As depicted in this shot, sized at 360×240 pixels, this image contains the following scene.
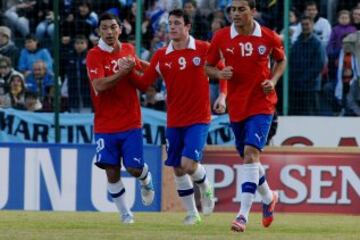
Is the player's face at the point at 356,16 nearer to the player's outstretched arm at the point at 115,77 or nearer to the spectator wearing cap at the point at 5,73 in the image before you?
the spectator wearing cap at the point at 5,73

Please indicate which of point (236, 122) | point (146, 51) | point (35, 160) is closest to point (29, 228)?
point (236, 122)

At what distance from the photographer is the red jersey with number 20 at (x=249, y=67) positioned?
13391 mm

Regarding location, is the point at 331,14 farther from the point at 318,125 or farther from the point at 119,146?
the point at 119,146

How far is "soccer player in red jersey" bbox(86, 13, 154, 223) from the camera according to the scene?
14.2 metres

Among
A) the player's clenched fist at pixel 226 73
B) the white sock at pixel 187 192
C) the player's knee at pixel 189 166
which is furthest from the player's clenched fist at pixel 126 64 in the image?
the white sock at pixel 187 192

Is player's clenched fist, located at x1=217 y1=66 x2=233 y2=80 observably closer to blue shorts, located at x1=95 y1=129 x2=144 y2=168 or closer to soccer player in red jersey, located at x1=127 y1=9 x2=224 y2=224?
soccer player in red jersey, located at x1=127 y1=9 x2=224 y2=224

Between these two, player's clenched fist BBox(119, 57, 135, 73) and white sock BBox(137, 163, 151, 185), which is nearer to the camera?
player's clenched fist BBox(119, 57, 135, 73)

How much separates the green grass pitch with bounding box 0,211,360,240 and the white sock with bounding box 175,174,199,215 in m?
0.23

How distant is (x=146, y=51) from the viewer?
67.7 ft

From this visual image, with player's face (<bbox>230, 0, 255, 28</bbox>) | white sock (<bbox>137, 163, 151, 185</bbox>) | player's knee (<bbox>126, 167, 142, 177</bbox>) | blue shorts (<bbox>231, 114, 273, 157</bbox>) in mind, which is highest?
player's face (<bbox>230, 0, 255, 28</bbox>)

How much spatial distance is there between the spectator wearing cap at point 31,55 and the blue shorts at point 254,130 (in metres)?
8.00

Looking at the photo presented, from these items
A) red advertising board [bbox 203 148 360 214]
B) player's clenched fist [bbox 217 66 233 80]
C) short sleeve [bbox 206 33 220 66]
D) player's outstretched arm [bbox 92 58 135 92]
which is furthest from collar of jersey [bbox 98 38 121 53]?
red advertising board [bbox 203 148 360 214]

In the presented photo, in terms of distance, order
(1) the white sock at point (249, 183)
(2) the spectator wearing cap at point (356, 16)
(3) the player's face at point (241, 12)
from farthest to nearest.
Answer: (2) the spectator wearing cap at point (356, 16), (3) the player's face at point (241, 12), (1) the white sock at point (249, 183)

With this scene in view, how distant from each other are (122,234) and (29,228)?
146 cm
